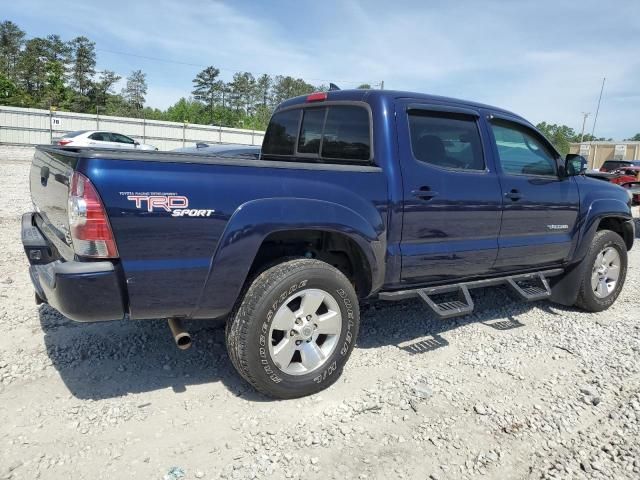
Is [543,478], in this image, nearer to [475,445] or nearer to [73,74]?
[475,445]

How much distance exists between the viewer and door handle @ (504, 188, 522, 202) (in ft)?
13.4

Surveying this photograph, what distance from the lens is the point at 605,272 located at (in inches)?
205

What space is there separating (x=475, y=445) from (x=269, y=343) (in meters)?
1.31

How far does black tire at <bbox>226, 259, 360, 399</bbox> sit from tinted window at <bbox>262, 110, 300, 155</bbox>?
1668 millimetres

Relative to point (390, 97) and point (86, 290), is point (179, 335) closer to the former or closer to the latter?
point (86, 290)

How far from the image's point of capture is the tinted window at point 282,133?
440 cm

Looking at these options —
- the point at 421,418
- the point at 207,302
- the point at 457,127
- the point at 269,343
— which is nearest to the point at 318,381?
the point at 269,343

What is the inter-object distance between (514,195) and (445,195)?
0.86 meters

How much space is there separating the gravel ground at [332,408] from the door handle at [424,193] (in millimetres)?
1274

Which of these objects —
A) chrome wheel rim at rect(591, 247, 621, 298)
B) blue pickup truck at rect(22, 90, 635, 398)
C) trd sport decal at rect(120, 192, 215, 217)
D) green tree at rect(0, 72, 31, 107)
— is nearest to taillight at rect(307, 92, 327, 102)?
blue pickup truck at rect(22, 90, 635, 398)

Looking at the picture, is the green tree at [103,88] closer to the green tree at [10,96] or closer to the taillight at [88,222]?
the green tree at [10,96]

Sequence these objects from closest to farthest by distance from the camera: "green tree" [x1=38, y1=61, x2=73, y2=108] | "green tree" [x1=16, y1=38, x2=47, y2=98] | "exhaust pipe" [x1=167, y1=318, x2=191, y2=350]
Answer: "exhaust pipe" [x1=167, y1=318, x2=191, y2=350]
"green tree" [x1=38, y1=61, x2=73, y2=108]
"green tree" [x1=16, y1=38, x2=47, y2=98]

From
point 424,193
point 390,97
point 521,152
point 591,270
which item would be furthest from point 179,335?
point 591,270

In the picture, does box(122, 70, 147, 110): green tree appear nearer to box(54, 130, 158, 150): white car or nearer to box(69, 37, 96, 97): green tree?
box(69, 37, 96, 97): green tree
